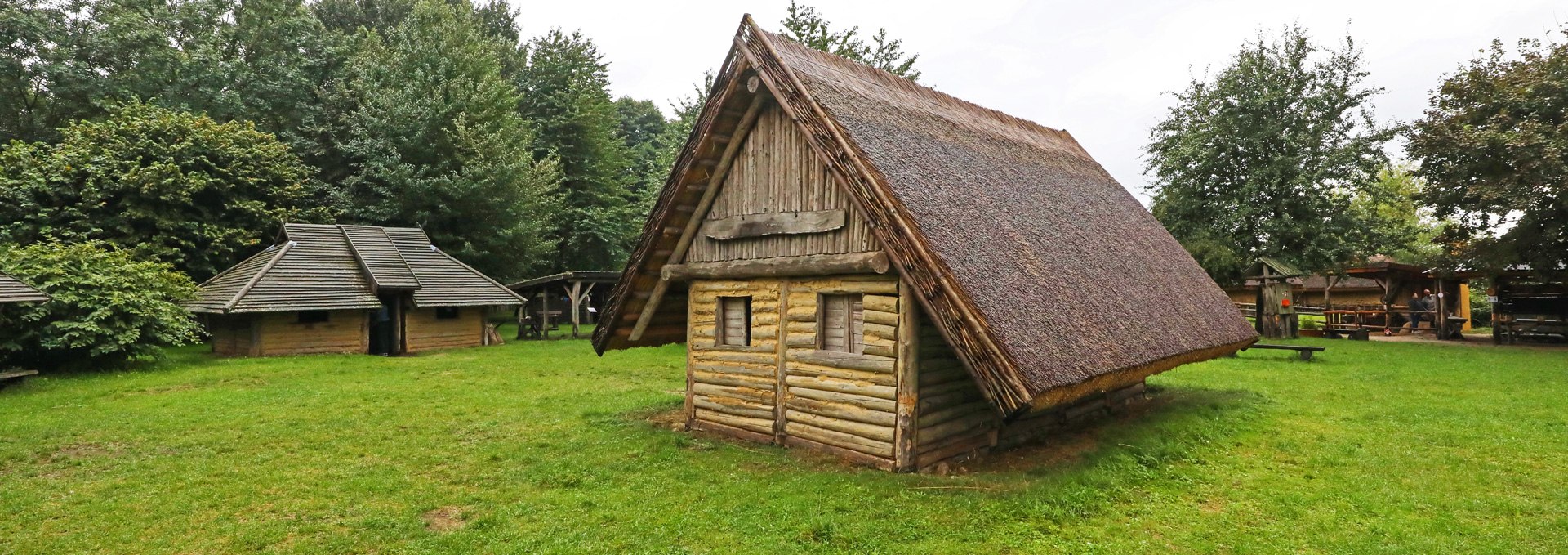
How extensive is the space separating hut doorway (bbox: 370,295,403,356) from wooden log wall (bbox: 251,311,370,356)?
0.48 metres

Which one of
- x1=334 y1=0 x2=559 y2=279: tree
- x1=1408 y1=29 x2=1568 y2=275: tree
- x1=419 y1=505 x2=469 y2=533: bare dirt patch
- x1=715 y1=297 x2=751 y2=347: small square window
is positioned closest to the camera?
x1=419 y1=505 x2=469 y2=533: bare dirt patch

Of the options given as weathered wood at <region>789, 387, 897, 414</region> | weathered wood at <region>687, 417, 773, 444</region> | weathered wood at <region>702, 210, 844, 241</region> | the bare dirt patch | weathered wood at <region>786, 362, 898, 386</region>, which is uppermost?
weathered wood at <region>702, 210, 844, 241</region>

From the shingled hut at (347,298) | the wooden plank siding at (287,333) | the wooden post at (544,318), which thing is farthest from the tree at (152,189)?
the wooden post at (544,318)

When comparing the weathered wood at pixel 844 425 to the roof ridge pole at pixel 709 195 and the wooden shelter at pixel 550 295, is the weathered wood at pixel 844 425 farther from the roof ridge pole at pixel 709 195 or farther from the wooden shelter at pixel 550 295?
the wooden shelter at pixel 550 295

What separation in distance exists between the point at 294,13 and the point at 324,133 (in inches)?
296

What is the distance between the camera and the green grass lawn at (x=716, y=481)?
272 inches

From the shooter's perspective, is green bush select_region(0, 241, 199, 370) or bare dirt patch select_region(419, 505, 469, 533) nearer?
bare dirt patch select_region(419, 505, 469, 533)

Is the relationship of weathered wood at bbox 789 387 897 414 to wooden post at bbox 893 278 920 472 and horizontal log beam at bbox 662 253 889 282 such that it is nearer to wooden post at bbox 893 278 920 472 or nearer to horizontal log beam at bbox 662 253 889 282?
wooden post at bbox 893 278 920 472

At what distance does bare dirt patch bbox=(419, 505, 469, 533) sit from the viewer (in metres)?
7.27

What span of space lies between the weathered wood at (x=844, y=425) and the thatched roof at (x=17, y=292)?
16.4 metres

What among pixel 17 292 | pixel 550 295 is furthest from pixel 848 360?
pixel 550 295

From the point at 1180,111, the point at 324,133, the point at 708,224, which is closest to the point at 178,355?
the point at 324,133

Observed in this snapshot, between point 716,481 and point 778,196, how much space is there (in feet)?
12.4

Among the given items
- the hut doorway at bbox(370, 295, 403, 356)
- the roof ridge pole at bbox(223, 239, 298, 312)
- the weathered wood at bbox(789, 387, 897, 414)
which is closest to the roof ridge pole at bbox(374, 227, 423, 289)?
the hut doorway at bbox(370, 295, 403, 356)
